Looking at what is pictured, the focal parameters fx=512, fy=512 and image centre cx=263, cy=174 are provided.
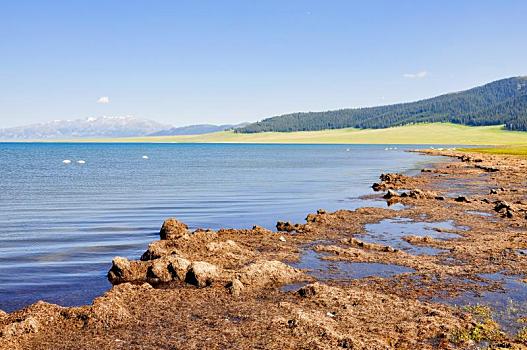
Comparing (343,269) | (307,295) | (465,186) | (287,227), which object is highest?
(307,295)

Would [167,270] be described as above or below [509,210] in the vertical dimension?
above

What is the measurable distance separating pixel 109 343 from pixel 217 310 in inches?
112

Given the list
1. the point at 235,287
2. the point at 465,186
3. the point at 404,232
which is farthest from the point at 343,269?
the point at 465,186

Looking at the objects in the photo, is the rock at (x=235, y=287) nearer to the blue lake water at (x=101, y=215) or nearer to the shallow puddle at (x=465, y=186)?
the blue lake water at (x=101, y=215)

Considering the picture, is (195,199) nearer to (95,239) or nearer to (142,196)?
(142,196)

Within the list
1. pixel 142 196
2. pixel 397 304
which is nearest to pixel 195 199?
pixel 142 196

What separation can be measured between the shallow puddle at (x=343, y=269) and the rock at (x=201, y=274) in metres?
3.19

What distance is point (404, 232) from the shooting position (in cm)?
2381

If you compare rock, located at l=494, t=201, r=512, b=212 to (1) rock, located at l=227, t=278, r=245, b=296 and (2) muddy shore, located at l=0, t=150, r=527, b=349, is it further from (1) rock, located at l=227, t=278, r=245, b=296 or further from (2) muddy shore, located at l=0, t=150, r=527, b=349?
(1) rock, located at l=227, t=278, r=245, b=296

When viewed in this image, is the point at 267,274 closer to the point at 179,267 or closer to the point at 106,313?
the point at 179,267

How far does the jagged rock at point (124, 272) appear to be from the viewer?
15.9 meters

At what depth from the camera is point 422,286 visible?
14648 millimetres

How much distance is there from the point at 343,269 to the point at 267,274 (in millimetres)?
3108

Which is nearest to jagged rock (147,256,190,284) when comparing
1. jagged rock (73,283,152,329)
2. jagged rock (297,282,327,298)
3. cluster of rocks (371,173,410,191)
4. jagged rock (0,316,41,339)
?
jagged rock (73,283,152,329)
